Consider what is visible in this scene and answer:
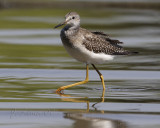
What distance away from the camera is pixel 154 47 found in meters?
16.8

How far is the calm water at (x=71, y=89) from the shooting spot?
859 centimetres

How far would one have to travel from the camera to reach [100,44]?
36.9ft

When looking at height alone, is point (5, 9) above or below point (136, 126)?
above

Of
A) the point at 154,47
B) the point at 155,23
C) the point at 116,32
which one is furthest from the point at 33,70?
the point at 155,23

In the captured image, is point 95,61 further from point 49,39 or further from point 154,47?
point 49,39

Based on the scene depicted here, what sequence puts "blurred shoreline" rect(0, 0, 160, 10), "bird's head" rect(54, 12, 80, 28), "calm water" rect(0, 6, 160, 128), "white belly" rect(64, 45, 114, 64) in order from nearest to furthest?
"calm water" rect(0, 6, 160, 128) → "white belly" rect(64, 45, 114, 64) → "bird's head" rect(54, 12, 80, 28) → "blurred shoreline" rect(0, 0, 160, 10)

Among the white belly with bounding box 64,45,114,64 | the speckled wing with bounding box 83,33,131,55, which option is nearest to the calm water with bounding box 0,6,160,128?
the white belly with bounding box 64,45,114,64

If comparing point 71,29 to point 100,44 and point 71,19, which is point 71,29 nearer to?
point 71,19

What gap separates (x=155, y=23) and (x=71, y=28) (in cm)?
1205

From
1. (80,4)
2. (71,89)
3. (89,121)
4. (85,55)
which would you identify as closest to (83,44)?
(85,55)

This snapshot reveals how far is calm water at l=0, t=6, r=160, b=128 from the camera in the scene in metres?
8.59

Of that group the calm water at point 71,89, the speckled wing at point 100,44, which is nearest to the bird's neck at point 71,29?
the speckled wing at point 100,44

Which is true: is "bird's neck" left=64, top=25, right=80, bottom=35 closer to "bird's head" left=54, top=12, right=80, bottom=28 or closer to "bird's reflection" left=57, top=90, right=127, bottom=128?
"bird's head" left=54, top=12, right=80, bottom=28

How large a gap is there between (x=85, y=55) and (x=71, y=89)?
0.82m
